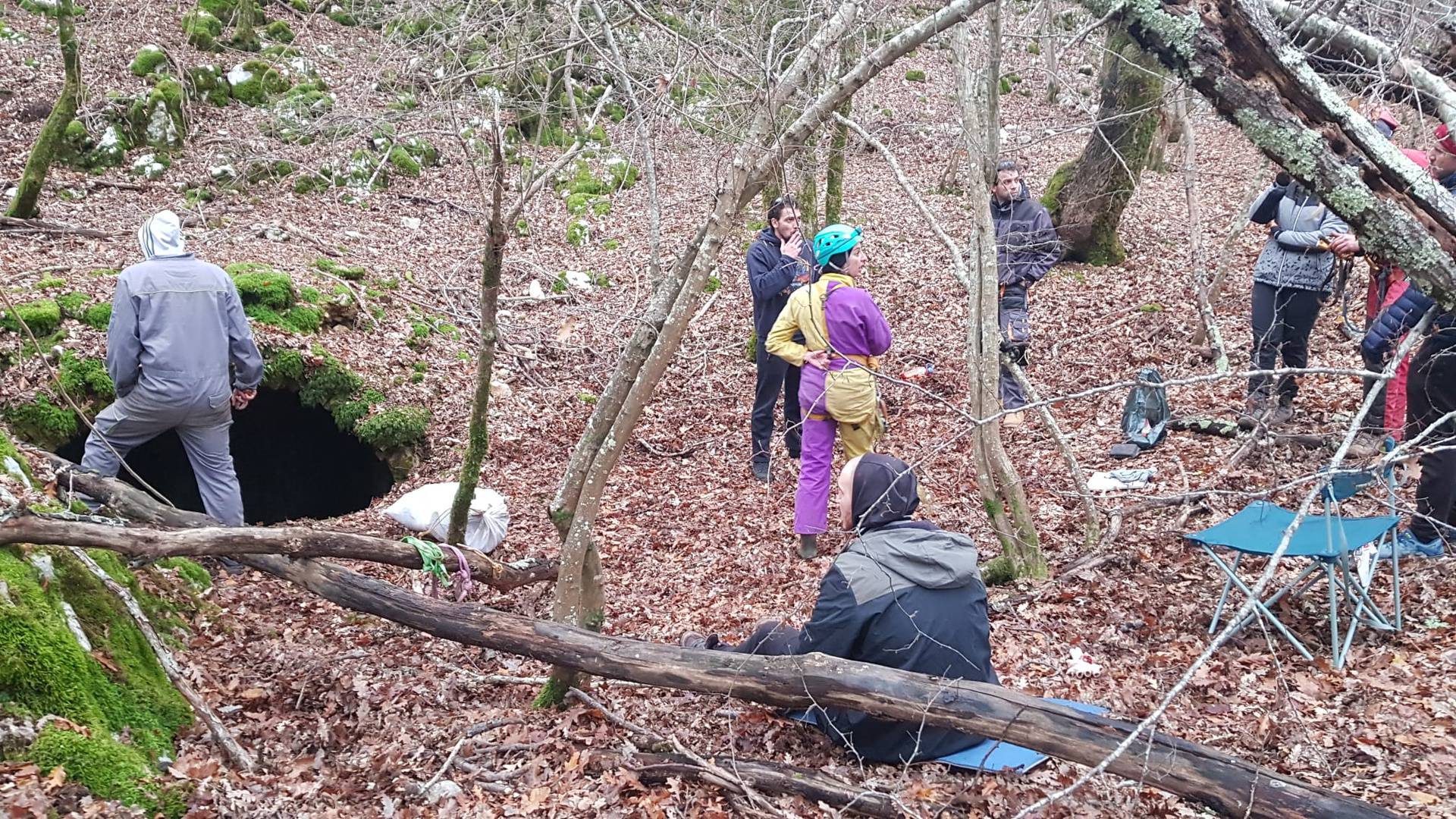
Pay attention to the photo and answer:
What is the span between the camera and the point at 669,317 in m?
3.96

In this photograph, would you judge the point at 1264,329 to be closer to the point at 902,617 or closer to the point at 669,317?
the point at 902,617

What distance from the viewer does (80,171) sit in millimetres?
11609

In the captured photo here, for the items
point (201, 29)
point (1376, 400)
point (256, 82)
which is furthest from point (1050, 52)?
point (201, 29)

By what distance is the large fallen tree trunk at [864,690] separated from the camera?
288cm

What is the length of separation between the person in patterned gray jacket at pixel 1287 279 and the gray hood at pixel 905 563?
3.40 m

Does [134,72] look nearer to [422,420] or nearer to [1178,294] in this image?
[422,420]

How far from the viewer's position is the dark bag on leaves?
6688 mm

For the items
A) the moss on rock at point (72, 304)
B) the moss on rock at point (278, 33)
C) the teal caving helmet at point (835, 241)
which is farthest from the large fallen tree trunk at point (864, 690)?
the moss on rock at point (278, 33)

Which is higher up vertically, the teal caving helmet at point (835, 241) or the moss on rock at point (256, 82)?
the moss on rock at point (256, 82)

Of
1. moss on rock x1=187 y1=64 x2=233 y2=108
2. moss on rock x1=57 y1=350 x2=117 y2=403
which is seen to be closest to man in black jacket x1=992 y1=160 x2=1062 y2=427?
moss on rock x1=57 y1=350 x2=117 y2=403

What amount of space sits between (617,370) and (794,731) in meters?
1.74

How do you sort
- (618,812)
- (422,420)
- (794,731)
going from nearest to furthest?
1. (618,812)
2. (794,731)
3. (422,420)

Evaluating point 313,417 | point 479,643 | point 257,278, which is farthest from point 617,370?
point 313,417

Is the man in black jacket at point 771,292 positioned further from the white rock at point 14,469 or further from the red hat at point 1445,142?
the white rock at point 14,469
